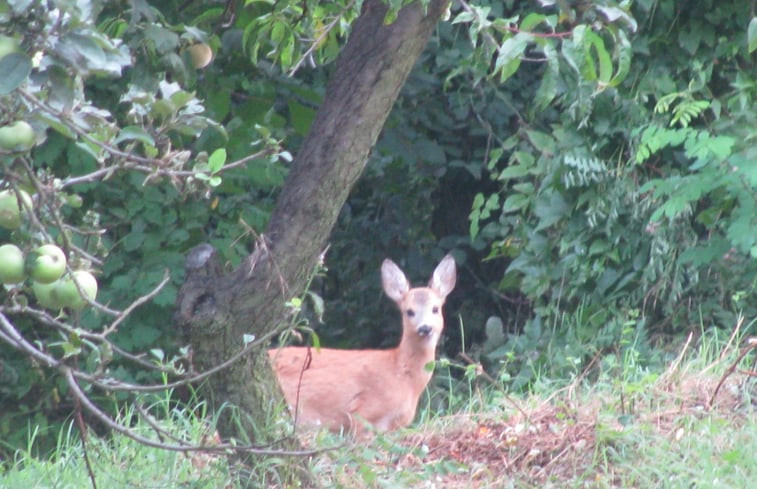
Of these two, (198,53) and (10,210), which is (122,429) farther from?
(198,53)

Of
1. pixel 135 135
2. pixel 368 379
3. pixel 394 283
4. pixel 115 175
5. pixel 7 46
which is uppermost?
pixel 7 46

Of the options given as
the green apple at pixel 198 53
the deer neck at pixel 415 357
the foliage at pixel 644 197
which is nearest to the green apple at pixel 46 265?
the green apple at pixel 198 53

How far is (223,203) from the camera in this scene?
8.45m

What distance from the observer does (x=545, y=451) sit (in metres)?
4.93

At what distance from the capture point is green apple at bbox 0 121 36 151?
2.59m

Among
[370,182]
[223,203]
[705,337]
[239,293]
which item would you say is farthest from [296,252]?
[370,182]

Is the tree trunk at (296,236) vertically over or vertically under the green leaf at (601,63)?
under

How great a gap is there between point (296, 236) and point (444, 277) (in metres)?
3.98

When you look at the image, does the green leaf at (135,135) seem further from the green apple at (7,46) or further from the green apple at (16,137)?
the green apple at (7,46)

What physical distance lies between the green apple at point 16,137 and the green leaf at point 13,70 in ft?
0.75

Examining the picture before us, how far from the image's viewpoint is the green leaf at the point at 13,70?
2383mm

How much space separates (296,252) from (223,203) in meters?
3.95

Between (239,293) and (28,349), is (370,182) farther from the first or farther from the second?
(28,349)

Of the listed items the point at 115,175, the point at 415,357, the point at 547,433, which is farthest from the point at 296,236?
the point at 415,357
